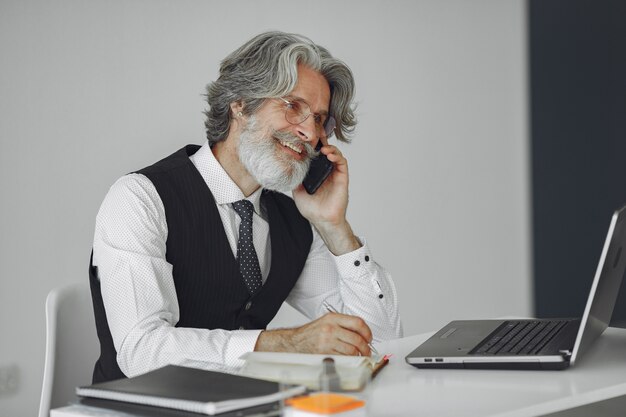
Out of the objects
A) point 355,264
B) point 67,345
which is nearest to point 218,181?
point 355,264

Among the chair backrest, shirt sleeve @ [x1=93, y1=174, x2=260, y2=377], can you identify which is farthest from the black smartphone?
the chair backrest

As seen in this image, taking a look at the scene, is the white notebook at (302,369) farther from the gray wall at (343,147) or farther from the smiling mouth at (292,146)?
the gray wall at (343,147)

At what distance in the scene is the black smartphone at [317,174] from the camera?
90.1 inches

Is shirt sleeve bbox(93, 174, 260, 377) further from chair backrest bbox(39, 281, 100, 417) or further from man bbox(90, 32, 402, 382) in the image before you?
chair backrest bbox(39, 281, 100, 417)

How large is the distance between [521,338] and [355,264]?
2.27 feet

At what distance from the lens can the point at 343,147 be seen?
148 inches

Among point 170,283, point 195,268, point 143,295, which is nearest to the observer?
point 143,295

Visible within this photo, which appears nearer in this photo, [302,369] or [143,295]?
[302,369]

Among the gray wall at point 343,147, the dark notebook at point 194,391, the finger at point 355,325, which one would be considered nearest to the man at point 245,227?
the finger at point 355,325

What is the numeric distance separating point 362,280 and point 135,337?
692mm

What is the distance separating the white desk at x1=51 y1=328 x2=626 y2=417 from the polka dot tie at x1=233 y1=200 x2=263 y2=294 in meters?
0.68

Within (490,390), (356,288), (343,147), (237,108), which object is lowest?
(490,390)

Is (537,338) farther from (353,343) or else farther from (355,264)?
(355,264)

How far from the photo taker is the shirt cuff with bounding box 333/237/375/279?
7.22ft
